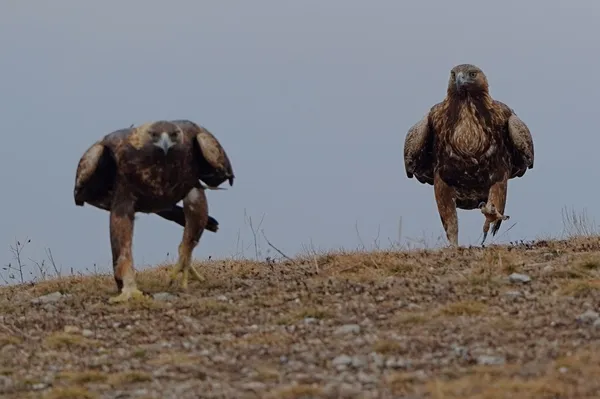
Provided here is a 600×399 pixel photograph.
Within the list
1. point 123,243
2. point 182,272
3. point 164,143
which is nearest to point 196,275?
point 182,272

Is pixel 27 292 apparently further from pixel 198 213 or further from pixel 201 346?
pixel 201 346

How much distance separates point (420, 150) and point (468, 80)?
1077 millimetres

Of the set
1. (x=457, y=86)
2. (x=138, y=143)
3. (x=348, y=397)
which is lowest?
(x=348, y=397)

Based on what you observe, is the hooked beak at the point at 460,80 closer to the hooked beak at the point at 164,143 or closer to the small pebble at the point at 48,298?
the hooked beak at the point at 164,143

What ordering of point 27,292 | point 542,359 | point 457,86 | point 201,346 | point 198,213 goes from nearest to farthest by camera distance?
point 542,359 < point 201,346 < point 198,213 < point 27,292 < point 457,86

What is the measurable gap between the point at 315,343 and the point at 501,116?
244 inches

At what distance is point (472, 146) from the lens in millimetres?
13203

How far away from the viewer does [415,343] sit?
7.71 metres

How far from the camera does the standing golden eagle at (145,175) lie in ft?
33.4

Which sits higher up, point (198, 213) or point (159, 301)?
point (198, 213)

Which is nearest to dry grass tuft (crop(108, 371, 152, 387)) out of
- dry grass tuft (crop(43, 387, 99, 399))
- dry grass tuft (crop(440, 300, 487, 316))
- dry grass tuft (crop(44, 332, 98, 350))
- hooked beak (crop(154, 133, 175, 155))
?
dry grass tuft (crop(43, 387, 99, 399))

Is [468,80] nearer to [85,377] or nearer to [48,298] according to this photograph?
[48,298]

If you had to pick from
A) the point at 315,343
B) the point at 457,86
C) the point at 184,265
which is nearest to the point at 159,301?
the point at 184,265

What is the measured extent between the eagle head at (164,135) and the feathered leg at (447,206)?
439 centimetres
